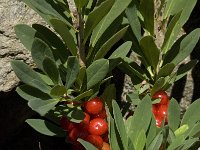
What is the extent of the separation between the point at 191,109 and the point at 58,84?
499 mm

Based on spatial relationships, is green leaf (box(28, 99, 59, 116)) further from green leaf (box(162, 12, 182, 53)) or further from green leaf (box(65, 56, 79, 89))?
green leaf (box(162, 12, 182, 53))

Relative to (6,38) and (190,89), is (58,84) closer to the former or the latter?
(6,38)


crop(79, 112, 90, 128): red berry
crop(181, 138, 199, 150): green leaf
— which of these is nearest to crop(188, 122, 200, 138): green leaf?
crop(181, 138, 199, 150): green leaf

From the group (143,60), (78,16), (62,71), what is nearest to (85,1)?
(78,16)

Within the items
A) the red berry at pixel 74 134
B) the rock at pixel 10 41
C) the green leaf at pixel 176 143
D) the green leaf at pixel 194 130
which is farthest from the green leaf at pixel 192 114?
the rock at pixel 10 41

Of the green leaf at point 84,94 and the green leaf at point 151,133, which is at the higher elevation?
the green leaf at point 84,94

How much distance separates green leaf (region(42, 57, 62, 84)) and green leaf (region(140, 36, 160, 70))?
315 mm

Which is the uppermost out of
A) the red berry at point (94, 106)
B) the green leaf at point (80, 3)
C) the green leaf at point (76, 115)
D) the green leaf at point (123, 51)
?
the green leaf at point (80, 3)

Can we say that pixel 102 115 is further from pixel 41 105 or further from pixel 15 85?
pixel 15 85

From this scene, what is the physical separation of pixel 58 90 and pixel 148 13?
429mm

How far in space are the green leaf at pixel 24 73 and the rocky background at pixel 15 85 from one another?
0.88ft

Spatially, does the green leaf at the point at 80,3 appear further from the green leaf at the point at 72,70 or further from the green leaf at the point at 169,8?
the green leaf at the point at 169,8

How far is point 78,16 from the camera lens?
1.85 metres

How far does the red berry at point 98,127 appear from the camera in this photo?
1834 millimetres
